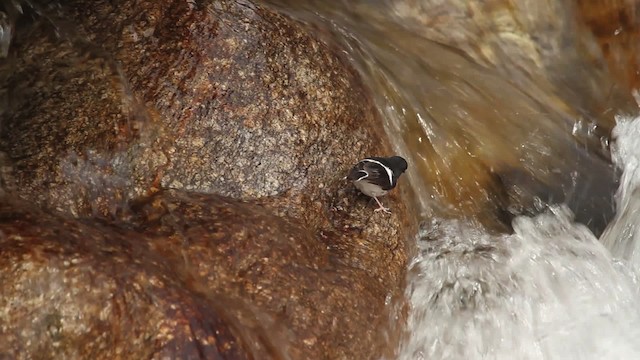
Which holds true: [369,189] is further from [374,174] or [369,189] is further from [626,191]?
[626,191]

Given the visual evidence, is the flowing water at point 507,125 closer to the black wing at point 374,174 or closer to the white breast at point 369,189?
the white breast at point 369,189

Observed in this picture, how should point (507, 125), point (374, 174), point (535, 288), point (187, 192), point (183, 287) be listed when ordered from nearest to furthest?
point (183, 287), point (187, 192), point (374, 174), point (535, 288), point (507, 125)

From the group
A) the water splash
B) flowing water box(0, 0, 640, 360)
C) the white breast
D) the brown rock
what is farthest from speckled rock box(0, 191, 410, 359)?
the water splash

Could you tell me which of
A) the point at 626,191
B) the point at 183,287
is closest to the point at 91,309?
the point at 183,287

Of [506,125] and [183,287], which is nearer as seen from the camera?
[183,287]

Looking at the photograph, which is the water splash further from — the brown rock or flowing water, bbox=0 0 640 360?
the brown rock

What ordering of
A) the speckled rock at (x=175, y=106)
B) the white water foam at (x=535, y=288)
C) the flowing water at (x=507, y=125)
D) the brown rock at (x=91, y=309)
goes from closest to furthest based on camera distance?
the brown rock at (x=91, y=309), the speckled rock at (x=175, y=106), the white water foam at (x=535, y=288), the flowing water at (x=507, y=125)

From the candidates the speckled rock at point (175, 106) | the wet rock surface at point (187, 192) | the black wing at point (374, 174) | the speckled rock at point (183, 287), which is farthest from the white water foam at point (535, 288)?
the speckled rock at point (175, 106)
